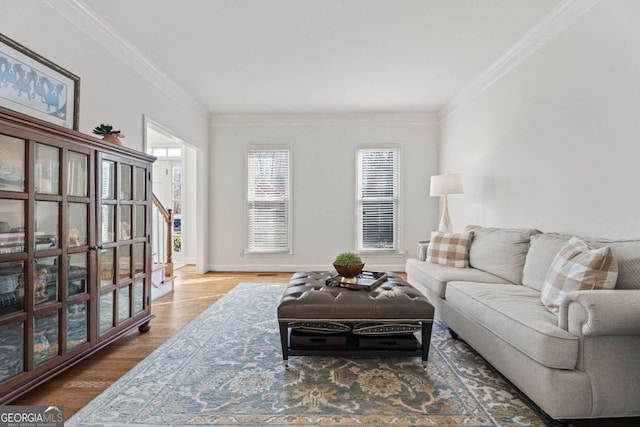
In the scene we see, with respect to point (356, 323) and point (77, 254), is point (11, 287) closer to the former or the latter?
point (77, 254)

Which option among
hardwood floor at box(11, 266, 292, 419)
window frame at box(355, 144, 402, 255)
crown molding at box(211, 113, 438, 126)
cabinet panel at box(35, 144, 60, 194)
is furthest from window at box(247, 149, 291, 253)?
cabinet panel at box(35, 144, 60, 194)

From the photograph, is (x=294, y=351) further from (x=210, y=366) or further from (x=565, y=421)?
(x=565, y=421)

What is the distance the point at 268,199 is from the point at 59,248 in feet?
12.2

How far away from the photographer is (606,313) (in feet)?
4.84

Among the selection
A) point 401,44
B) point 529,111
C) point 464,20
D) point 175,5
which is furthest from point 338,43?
point 529,111

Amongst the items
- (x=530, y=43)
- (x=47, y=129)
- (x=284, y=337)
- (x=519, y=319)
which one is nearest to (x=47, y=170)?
(x=47, y=129)

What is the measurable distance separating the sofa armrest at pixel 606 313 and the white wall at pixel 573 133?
38.6 inches

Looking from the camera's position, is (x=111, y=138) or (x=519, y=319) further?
(x=111, y=138)

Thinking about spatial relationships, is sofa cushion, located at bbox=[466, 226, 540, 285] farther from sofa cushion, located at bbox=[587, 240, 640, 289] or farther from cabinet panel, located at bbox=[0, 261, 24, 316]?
cabinet panel, located at bbox=[0, 261, 24, 316]

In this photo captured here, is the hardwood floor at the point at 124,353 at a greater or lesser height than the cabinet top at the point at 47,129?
lesser

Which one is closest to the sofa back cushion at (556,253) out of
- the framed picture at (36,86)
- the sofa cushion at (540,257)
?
the sofa cushion at (540,257)

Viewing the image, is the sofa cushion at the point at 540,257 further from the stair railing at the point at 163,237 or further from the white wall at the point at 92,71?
the stair railing at the point at 163,237

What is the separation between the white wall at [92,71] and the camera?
7.26 ft

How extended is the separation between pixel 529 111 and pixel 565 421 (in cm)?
271
